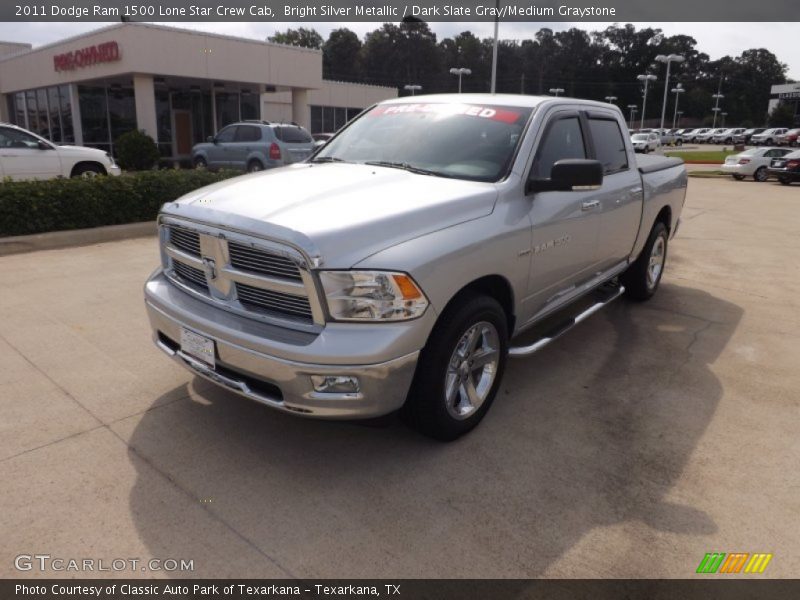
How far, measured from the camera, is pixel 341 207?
10.5 feet

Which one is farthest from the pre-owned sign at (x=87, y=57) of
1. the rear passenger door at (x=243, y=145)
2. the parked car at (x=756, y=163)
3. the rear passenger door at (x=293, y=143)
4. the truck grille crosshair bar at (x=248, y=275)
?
the parked car at (x=756, y=163)

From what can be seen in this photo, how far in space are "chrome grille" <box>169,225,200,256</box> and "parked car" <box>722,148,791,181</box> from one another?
2513cm

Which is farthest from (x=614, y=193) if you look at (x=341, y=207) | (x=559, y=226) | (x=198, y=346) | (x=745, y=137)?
(x=745, y=137)

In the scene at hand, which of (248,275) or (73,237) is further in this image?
(73,237)

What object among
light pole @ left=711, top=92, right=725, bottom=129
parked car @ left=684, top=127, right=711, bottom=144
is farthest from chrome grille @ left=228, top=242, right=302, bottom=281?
light pole @ left=711, top=92, right=725, bottom=129

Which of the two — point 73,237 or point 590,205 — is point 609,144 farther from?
point 73,237

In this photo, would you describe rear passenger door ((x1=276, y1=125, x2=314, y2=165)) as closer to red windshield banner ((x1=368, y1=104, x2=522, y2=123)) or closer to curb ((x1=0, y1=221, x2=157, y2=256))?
curb ((x1=0, y1=221, x2=157, y2=256))

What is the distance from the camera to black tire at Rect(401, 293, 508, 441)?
3.23 metres

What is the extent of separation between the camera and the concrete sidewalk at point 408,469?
2.74 meters

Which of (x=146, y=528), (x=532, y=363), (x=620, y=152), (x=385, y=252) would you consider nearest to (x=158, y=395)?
(x=146, y=528)

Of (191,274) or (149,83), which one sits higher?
(149,83)

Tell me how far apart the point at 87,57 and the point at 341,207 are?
2319cm

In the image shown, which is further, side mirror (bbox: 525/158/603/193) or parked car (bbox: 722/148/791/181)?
parked car (bbox: 722/148/791/181)

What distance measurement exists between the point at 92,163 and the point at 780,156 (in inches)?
923
